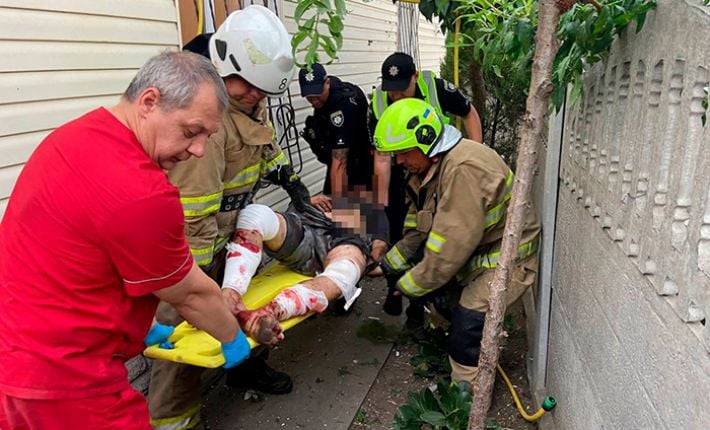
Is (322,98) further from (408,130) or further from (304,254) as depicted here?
(408,130)

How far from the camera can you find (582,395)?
2.41 m

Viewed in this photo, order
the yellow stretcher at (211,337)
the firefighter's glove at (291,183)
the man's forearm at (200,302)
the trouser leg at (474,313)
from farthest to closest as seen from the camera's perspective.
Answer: the firefighter's glove at (291,183) → the trouser leg at (474,313) → the yellow stretcher at (211,337) → the man's forearm at (200,302)

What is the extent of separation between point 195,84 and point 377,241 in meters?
2.47

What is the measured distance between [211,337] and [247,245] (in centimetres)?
61

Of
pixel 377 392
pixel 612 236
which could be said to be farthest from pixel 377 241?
Answer: pixel 612 236

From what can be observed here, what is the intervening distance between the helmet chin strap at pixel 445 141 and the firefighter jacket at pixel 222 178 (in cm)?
90

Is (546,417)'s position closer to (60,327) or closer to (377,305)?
(377,305)

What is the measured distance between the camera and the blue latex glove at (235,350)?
232 centimetres

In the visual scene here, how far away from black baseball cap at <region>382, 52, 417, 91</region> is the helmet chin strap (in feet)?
4.03

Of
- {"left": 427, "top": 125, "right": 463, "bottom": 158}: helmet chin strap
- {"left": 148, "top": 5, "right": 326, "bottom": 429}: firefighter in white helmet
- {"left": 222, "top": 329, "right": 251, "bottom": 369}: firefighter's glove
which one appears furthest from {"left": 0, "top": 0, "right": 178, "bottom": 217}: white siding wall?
{"left": 427, "top": 125, "right": 463, "bottom": 158}: helmet chin strap

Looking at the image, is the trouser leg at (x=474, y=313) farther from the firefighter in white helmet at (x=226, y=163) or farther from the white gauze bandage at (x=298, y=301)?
the firefighter in white helmet at (x=226, y=163)

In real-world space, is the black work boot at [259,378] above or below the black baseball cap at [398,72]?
below

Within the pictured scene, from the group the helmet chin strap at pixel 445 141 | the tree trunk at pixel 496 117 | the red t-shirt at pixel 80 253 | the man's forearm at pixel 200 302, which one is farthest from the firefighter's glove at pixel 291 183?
the tree trunk at pixel 496 117

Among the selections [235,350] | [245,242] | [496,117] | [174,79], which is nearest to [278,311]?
[245,242]
